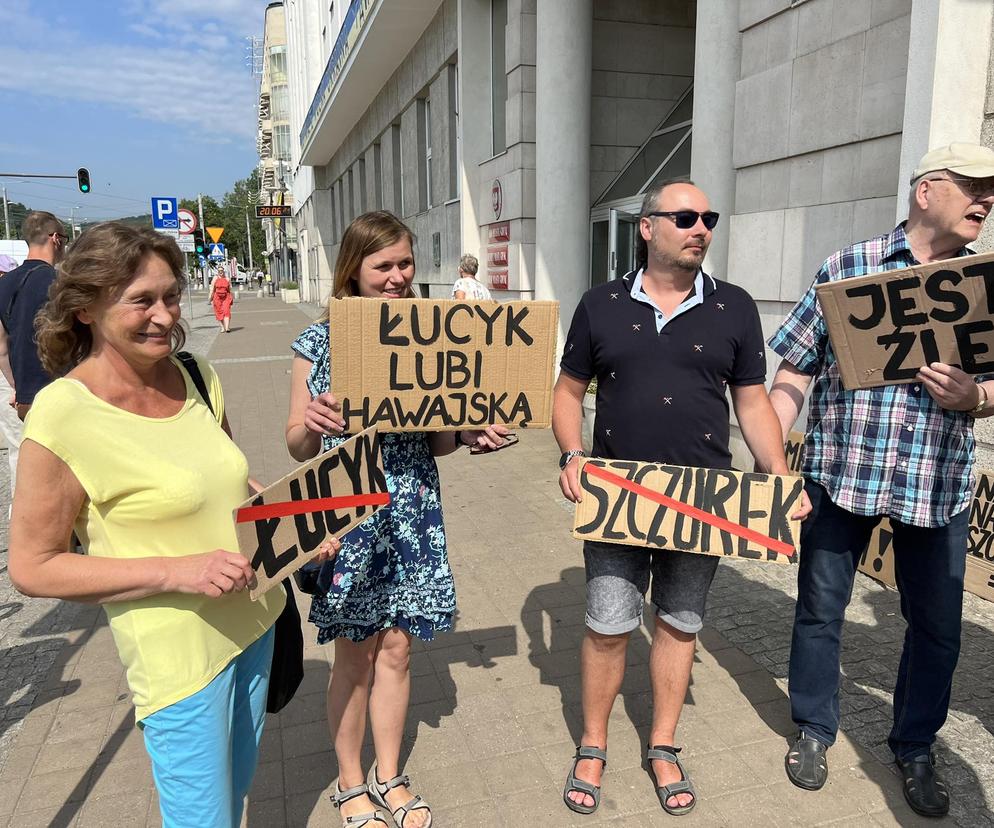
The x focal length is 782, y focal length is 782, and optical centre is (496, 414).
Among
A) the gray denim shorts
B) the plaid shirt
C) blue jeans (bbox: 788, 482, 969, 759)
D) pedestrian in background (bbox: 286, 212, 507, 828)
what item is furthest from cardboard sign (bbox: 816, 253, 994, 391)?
pedestrian in background (bbox: 286, 212, 507, 828)

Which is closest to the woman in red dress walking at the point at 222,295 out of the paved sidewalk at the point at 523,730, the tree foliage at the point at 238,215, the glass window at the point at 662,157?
the glass window at the point at 662,157

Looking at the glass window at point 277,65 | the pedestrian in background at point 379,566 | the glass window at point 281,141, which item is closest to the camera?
A: the pedestrian in background at point 379,566

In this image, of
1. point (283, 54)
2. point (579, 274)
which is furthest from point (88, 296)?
point (283, 54)

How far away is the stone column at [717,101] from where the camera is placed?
641 cm

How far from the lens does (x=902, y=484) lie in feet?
8.82

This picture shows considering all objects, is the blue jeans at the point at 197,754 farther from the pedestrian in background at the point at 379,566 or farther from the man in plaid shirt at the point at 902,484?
the man in plaid shirt at the point at 902,484

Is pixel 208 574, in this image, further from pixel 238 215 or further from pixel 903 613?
pixel 238 215

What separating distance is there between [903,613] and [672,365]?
1.32 metres

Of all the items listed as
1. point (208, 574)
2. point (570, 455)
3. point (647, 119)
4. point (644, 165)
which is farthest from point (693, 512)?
point (647, 119)

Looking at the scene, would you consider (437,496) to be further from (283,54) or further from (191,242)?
(283,54)

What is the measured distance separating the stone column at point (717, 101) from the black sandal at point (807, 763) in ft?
15.4

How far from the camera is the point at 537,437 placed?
893 cm

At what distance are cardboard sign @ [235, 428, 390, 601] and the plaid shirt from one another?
1548 millimetres

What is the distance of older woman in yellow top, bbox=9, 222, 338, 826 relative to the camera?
5.49 ft
